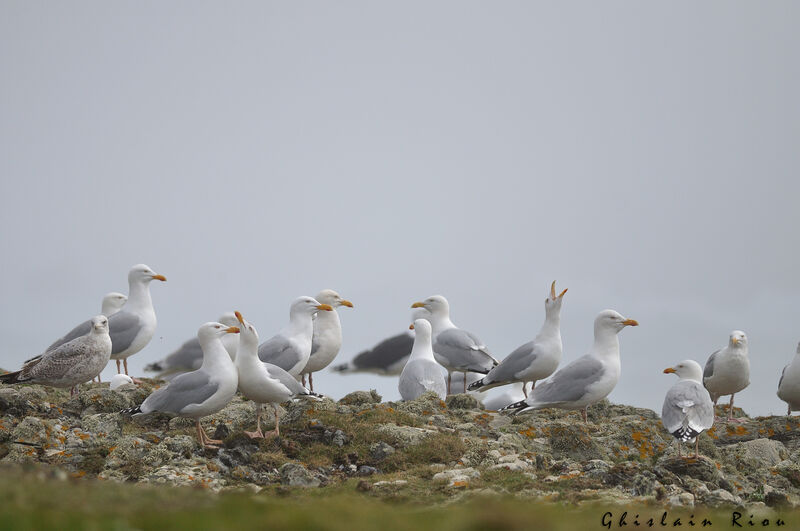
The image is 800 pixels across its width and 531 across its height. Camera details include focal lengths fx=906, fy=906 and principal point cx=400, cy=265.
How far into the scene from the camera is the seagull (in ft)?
77.1

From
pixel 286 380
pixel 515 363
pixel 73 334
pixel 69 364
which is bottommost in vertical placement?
pixel 286 380

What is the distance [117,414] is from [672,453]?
9727 millimetres

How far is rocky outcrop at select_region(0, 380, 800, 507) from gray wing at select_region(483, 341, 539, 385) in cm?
136

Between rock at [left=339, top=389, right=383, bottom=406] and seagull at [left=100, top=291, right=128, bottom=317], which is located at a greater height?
seagull at [left=100, top=291, right=128, bottom=317]

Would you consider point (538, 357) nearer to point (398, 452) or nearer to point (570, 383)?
point (570, 383)

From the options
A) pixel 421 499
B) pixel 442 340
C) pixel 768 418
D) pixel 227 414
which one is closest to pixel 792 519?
pixel 421 499

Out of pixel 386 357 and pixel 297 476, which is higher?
pixel 386 357

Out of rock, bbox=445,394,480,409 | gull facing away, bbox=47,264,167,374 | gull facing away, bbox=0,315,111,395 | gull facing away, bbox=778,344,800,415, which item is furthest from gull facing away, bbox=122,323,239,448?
gull facing away, bbox=778,344,800,415

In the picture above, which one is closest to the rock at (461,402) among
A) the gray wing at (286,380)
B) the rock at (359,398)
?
the rock at (359,398)

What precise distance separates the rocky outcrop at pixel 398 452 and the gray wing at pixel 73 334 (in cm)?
152

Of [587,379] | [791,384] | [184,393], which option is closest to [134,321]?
[184,393]

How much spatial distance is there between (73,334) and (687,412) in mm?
12936

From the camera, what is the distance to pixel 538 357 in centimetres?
1961

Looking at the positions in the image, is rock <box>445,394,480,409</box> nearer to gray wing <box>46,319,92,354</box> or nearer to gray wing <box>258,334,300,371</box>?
gray wing <box>258,334,300,371</box>
